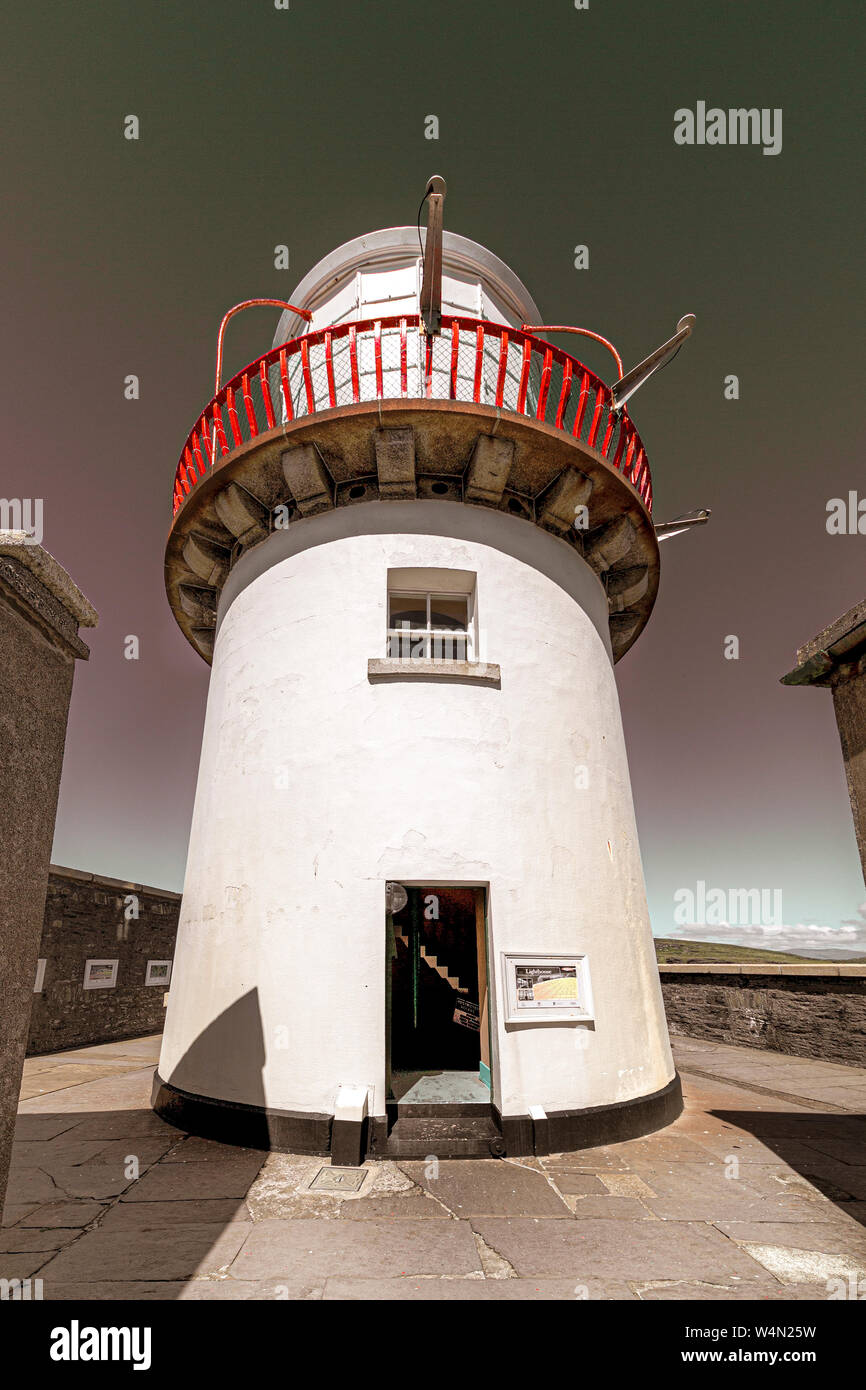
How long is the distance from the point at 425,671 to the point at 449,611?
1900 millimetres

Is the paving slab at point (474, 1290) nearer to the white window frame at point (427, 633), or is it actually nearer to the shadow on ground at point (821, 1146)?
the shadow on ground at point (821, 1146)

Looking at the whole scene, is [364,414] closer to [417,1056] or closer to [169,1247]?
[169,1247]

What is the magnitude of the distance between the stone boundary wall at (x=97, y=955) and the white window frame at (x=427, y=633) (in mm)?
8082

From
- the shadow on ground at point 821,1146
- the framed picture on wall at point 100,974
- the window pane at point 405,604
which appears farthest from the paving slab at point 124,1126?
the framed picture on wall at point 100,974

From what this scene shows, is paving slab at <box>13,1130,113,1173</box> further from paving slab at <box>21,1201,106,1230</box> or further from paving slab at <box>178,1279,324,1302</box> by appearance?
paving slab at <box>178,1279,324,1302</box>

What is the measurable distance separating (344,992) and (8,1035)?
12.0 ft

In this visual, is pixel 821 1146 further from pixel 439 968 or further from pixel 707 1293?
pixel 439 968

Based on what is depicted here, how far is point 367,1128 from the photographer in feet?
18.1

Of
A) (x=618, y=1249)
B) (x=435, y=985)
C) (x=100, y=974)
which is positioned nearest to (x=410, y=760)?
(x=618, y=1249)

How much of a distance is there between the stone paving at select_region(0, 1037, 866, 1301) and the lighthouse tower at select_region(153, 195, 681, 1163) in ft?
1.75

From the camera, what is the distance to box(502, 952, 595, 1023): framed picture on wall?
5992mm

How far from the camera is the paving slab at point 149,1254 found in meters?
3.49

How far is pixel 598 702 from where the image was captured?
785 centimetres

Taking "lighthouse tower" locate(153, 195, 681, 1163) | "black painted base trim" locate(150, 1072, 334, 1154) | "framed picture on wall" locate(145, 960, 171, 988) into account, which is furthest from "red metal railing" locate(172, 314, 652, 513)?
"framed picture on wall" locate(145, 960, 171, 988)
